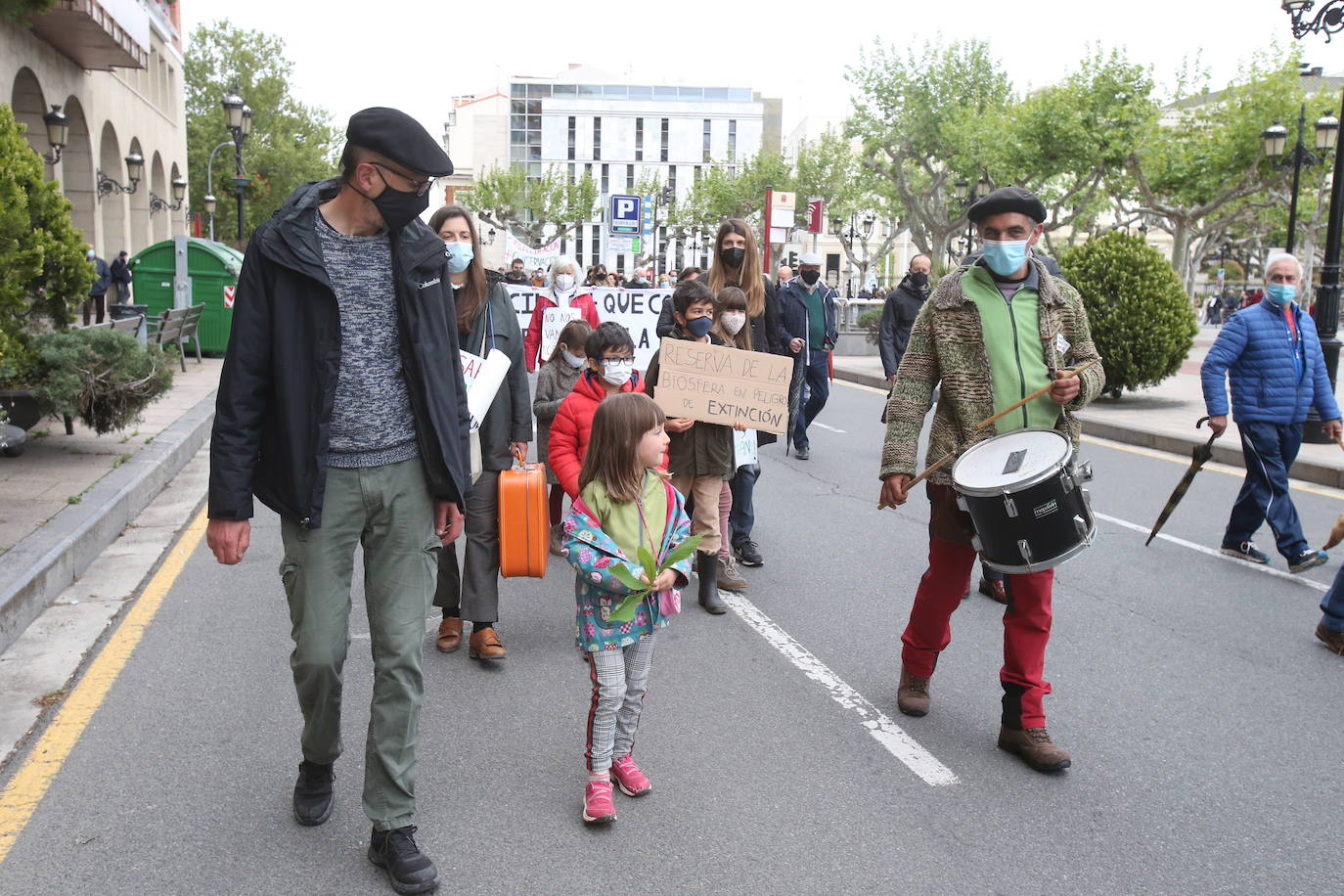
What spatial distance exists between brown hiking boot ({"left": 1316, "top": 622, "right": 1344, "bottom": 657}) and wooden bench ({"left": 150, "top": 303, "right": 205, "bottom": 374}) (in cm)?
1511

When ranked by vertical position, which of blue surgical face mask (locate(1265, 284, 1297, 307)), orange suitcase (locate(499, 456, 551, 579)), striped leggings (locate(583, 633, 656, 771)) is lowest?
striped leggings (locate(583, 633, 656, 771))

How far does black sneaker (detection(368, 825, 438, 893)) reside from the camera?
3.27 m

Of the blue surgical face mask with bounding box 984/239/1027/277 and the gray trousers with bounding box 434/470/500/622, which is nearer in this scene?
the blue surgical face mask with bounding box 984/239/1027/277

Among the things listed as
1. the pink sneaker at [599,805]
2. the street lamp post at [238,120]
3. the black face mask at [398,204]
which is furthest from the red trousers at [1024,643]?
the street lamp post at [238,120]

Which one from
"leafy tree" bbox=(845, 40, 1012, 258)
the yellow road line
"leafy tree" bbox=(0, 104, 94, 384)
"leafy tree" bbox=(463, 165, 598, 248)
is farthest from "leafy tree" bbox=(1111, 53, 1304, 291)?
"leafy tree" bbox=(463, 165, 598, 248)

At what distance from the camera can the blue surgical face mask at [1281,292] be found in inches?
283

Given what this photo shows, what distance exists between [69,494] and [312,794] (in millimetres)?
5344

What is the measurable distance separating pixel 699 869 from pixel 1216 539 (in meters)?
6.14

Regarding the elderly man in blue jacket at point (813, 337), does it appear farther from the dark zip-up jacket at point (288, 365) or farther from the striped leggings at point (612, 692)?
the dark zip-up jacket at point (288, 365)

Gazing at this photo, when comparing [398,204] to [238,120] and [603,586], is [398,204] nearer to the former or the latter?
[603,586]

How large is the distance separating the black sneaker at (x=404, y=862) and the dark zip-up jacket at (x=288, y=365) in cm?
92

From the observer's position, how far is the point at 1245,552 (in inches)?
303

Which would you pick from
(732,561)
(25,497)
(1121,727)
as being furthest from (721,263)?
(25,497)

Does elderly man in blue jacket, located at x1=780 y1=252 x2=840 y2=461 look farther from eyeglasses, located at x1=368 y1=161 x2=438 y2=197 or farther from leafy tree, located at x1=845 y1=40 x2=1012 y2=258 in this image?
leafy tree, located at x1=845 y1=40 x2=1012 y2=258
